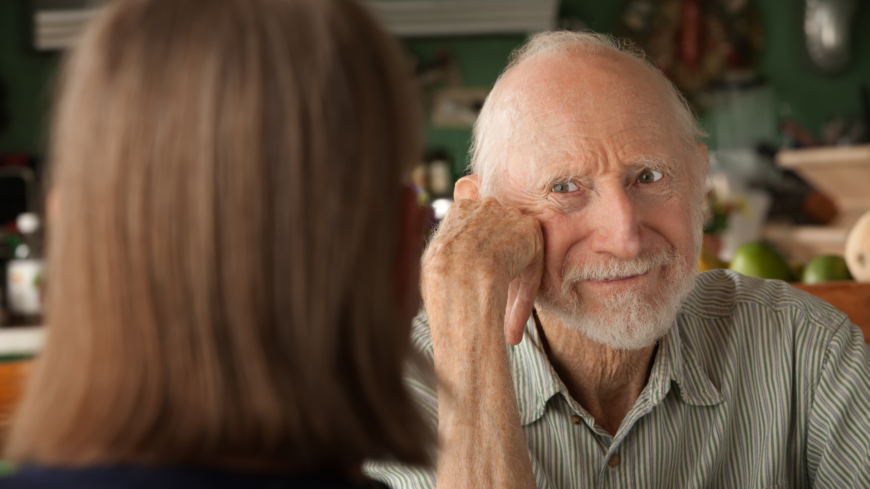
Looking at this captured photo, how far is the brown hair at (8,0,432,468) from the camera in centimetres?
46

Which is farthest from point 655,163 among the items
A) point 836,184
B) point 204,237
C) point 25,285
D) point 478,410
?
point 25,285

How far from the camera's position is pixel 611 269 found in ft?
3.44

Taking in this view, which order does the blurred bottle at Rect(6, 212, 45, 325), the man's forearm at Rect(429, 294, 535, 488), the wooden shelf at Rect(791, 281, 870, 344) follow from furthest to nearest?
the blurred bottle at Rect(6, 212, 45, 325)
the wooden shelf at Rect(791, 281, 870, 344)
the man's forearm at Rect(429, 294, 535, 488)

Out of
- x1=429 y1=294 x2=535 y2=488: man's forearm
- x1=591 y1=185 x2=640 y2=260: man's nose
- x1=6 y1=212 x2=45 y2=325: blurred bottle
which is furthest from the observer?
x1=6 y1=212 x2=45 y2=325: blurred bottle

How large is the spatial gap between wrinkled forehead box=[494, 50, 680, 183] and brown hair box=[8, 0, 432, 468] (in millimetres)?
619

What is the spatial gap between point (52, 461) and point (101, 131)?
0.69ft

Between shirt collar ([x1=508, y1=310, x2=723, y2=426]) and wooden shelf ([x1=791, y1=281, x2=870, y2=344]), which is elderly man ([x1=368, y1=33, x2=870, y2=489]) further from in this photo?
wooden shelf ([x1=791, y1=281, x2=870, y2=344])

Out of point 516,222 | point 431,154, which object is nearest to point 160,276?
point 516,222

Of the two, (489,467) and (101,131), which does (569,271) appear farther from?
(101,131)

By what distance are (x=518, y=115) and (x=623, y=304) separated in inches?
12.6

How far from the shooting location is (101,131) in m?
0.47

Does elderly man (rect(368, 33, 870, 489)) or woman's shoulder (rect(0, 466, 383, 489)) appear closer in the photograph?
woman's shoulder (rect(0, 466, 383, 489))

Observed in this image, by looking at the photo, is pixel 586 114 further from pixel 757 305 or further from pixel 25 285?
pixel 25 285

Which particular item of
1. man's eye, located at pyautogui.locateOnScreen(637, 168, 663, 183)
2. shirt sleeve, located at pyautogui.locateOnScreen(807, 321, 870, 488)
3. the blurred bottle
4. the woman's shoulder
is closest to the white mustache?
man's eye, located at pyautogui.locateOnScreen(637, 168, 663, 183)
